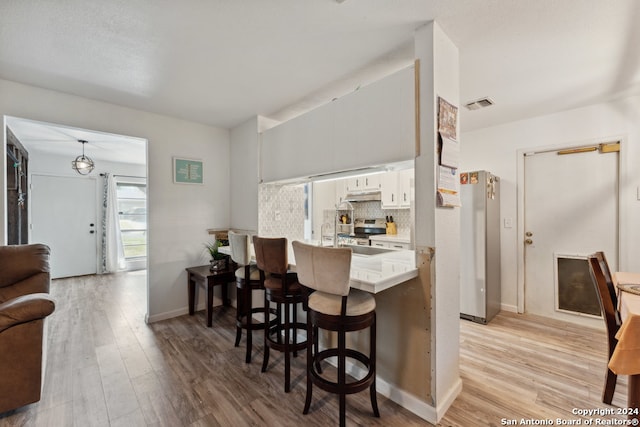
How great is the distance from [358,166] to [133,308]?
3652 millimetres

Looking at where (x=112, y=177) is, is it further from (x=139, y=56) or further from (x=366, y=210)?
(x=366, y=210)

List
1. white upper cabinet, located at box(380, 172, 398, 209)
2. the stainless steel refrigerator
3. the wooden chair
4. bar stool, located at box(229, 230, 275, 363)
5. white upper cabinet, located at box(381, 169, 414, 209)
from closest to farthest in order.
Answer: the wooden chair
bar stool, located at box(229, 230, 275, 363)
the stainless steel refrigerator
white upper cabinet, located at box(381, 169, 414, 209)
white upper cabinet, located at box(380, 172, 398, 209)

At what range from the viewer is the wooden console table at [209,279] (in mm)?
3094

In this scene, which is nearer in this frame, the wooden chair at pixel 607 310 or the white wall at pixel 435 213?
the white wall at pixel 435 213

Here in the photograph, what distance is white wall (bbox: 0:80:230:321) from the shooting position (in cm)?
284

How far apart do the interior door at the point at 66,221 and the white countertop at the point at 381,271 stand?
222 inches

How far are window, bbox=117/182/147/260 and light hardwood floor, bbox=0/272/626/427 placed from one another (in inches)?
131

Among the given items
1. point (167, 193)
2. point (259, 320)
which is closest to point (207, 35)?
point (167, 193)

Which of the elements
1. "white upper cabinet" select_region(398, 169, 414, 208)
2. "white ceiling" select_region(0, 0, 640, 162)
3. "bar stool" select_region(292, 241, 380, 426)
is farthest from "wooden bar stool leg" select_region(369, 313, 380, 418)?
"white upper cabinet" select_region(398, 169, 414, 208)

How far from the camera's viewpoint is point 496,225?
3.52 m

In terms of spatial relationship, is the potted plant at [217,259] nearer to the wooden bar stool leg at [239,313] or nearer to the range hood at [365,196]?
the wooden bar stool leg at [239,313]

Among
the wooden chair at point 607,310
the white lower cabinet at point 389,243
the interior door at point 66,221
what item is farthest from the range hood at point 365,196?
the interior door at point 66,221

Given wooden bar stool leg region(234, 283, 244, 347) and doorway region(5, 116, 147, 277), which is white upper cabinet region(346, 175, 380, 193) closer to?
wooden bar stool leg region(234, 283, 244, 347)

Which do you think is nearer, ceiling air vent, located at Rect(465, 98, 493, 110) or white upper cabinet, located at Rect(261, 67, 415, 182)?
white upper cabinet, located at Rect(261, 67, 415, 182)
